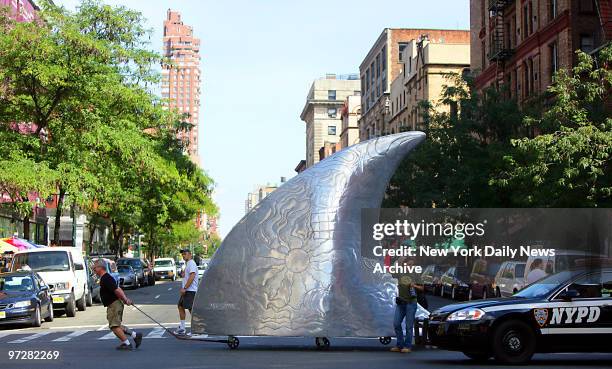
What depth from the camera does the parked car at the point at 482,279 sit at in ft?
106

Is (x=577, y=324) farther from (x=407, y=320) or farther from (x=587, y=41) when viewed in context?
(x=587, y=41)

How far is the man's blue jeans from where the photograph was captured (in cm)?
1623

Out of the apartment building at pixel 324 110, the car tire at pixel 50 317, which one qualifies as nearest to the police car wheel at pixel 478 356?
the car tire at pixel 50 317

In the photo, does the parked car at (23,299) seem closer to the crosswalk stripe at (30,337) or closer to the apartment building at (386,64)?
the crosswalk stripe at (30,337)

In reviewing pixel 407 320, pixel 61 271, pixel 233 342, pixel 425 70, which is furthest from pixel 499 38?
pixel 233 342

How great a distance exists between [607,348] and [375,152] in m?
5.36

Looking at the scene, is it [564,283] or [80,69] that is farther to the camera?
[80,69]

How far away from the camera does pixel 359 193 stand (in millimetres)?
17156

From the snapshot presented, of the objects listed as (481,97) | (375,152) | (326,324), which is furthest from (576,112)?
(326,324)

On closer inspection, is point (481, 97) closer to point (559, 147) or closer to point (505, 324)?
point (559, 147)

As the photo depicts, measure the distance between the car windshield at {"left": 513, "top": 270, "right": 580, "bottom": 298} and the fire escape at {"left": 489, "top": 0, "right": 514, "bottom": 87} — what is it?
3976cm

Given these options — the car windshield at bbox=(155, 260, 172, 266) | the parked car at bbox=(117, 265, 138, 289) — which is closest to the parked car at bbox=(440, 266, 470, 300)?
the parked car at bbox=(117, 265, 138, 289)

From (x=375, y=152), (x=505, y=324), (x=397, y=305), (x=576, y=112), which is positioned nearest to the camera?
(x=505, y=324)

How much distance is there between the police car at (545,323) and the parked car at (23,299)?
42.4ft
